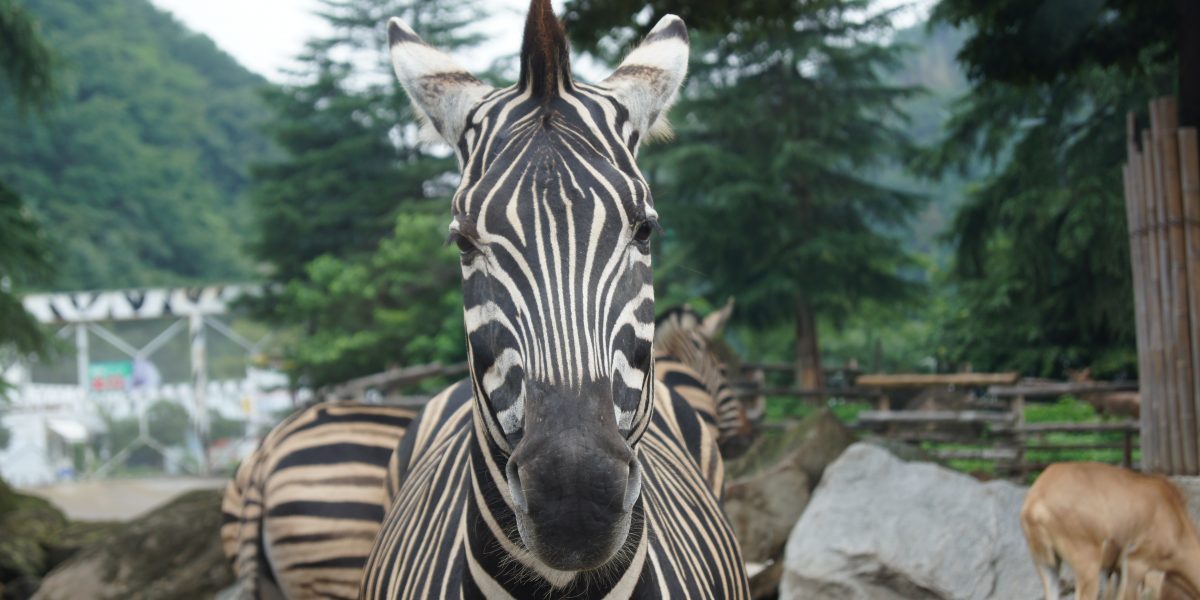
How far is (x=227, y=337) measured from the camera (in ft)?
132

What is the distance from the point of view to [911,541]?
21.4 ft

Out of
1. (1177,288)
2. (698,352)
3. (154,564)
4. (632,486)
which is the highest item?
(1177,288)

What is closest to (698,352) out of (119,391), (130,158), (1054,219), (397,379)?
(397,379)

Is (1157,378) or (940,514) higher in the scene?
(1157,378)

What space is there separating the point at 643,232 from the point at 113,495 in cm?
2506

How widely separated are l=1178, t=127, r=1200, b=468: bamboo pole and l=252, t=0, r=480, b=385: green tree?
16.9 m

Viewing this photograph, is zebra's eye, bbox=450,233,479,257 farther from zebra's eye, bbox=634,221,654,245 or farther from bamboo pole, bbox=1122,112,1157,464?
bamboo pole, bbox=1122,112,1157,464

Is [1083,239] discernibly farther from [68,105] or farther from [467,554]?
[68,105]

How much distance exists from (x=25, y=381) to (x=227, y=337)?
737 centimetres

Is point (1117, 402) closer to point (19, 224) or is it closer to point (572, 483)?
point (572, 483)

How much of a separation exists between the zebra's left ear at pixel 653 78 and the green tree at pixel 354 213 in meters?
18.9

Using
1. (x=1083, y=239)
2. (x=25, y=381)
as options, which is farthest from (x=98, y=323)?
(x=1083, y=239)

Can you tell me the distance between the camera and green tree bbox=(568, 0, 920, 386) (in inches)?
776

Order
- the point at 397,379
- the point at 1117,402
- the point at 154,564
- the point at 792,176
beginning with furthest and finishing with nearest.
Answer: the point at 792,176
the point at 397,379
the point at 1117,402
the point at 154,564
